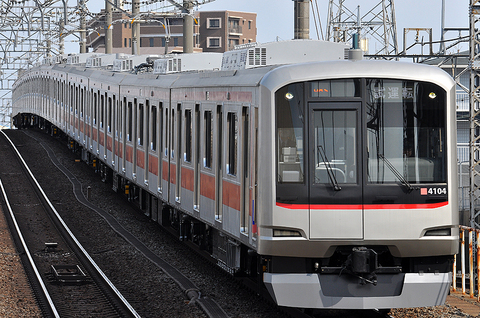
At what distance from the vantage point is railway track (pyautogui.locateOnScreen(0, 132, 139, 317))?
995cm

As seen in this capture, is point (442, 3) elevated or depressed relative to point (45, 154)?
elevated

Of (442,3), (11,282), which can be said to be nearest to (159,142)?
(11,282)

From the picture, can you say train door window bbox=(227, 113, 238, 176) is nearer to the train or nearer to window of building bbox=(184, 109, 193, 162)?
the train

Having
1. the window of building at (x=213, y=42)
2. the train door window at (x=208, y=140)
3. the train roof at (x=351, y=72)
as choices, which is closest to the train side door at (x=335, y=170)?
the train roof at (x=351, y=72)

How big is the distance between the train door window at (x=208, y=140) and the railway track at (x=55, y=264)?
6.76 feet

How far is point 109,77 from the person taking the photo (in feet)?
62.3

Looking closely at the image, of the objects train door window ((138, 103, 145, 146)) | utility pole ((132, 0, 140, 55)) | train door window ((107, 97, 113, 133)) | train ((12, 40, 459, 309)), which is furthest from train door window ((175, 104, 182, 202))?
utility pole ((132, 0, 140, 55))

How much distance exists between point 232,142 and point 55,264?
469cm

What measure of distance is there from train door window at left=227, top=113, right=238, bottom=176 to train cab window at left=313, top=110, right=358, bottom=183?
4.96 ft

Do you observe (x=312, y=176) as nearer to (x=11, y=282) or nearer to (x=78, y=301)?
→ (x=78, y=301)

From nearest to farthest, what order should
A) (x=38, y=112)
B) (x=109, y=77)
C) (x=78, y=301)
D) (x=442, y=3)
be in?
(x=78, y=301) → (x=109, y=77) → (x=442, y=3) → (x=38, y=112)

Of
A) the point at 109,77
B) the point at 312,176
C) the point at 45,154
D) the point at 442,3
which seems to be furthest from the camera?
the point at 442,3

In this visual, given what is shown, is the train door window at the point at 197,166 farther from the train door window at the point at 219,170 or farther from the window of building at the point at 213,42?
the window of building at the point at 213,42

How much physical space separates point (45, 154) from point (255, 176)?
1986 cm
